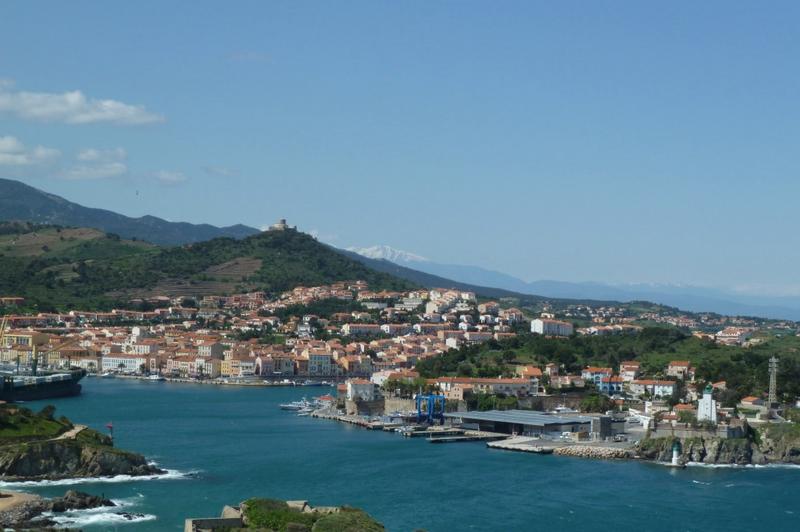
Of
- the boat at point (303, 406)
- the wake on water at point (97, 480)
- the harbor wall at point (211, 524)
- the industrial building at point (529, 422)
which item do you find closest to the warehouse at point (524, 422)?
the industrial building at point (529, 422)

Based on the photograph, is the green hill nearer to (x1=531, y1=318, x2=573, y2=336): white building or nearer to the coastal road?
(x1=531, y1=318, x2=573, y2=336): white building

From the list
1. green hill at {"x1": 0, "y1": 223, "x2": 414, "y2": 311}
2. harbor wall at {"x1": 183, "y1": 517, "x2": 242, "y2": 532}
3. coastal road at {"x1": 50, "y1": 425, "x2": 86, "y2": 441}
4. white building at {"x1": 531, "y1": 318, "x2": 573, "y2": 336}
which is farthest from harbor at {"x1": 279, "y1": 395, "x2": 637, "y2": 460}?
green hill at {"x1": 0, "y1": 223, "x2": 414, "y2": 311}

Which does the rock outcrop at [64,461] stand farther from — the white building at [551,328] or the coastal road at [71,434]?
the white building at [551,328]

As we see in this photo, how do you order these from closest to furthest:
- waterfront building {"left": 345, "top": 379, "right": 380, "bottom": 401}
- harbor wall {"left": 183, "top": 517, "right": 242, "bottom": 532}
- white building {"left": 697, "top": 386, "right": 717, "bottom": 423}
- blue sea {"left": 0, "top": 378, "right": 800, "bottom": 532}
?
1. harbor wall {"left": 183, "top": 517, "right": 242, "bottom": 532}
2. blue sea {"left": 0, "top": 378, "right": 800, "bottom": 532}
3. white building {"left": 697, "top": 386, "right": 717, "bottom": 423}
4. waterfront building {"left": 345, "top": 379, "right": 380, "bottom": 401}

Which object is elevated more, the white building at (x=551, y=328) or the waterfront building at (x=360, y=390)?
the white building at (x=551, y=328)

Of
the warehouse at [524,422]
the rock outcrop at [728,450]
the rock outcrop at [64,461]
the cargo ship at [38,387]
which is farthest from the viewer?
the cargo ship at [38,387]

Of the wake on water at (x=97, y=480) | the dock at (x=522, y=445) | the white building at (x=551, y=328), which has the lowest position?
the wake on water at (x=97, y=480)
